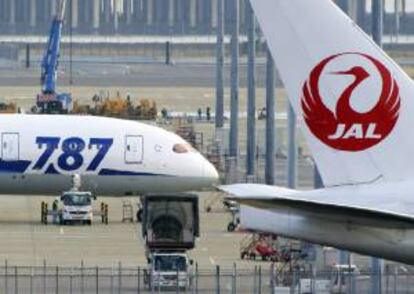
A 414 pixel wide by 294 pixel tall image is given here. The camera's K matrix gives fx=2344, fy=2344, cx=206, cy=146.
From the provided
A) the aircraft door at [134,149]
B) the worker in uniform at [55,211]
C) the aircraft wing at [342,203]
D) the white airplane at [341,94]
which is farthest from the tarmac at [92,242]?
the aircraft wing at [342,203]

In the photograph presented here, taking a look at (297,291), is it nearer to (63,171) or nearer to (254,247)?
(254,247)

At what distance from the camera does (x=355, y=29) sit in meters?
27.3

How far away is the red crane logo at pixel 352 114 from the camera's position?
27391 mm

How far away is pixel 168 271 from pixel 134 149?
1969 centimetres

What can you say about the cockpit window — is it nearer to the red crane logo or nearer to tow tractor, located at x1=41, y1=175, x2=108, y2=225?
tow tractor, located at x1=41, y1=175, x2=108, y2=225

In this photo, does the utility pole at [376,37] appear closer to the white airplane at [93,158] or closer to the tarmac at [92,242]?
the tarmac at [92,242]

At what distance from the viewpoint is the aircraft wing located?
25.5 m

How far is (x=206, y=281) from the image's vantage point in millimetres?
46844

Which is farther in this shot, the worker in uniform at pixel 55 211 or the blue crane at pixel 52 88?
the blue crane at pixel 52 88

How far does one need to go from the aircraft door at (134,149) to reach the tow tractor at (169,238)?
1003 cm

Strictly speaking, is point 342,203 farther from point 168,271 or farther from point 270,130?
point 270,130

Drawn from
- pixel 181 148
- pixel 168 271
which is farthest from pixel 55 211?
pixel 168 271

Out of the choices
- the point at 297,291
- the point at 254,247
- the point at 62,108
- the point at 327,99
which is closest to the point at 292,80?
the point at 327,99

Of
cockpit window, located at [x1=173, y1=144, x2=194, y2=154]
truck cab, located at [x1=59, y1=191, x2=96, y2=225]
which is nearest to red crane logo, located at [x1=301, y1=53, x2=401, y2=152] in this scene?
truck cab, located at [x1=59, y1=191, x2=96, y2=225]
